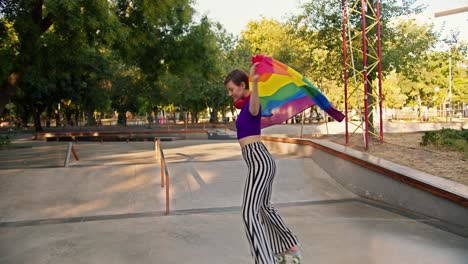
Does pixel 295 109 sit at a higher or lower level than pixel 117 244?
higher

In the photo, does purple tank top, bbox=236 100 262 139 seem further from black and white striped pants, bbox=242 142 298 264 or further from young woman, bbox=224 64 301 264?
black and white striped pants, bbox=242 142 298 264

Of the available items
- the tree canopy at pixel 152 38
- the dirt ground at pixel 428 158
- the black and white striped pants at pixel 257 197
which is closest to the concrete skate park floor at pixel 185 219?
the black and white striped pants at pixel 257 197

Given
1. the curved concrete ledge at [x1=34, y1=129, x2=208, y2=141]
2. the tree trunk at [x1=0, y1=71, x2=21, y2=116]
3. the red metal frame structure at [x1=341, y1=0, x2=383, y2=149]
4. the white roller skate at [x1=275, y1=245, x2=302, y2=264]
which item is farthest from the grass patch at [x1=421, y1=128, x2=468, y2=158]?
the curved concrete ledge at [x1=34, y1=129, x2=208, y2=141]

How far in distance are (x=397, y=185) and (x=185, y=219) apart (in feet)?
12.1

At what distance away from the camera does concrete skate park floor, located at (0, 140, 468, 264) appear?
4582 mm

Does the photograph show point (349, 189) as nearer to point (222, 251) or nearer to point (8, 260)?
point (222, 251)

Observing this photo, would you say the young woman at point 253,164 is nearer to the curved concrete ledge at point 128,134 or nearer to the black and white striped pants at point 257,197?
the black and white striped pants at point 257,197

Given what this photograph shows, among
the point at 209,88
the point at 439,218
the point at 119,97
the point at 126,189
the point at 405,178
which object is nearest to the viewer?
the point at 439,218

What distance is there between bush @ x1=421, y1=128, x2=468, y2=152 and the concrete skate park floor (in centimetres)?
304

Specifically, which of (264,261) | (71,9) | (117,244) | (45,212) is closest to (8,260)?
(117,244)

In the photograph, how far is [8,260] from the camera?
14.9 feet

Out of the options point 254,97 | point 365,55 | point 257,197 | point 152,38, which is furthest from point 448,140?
point 152,38

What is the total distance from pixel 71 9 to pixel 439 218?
9406 millimetres

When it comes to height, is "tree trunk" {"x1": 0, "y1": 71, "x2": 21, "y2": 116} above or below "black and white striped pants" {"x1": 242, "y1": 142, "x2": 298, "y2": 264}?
above
